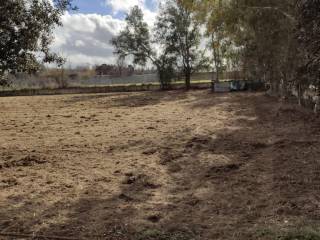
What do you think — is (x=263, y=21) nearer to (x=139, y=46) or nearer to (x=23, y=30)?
(x=23, y=30)

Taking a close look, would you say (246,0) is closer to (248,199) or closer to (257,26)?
(257,26)

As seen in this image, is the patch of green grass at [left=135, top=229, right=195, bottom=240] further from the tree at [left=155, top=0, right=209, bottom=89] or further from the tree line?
the tree at [left=155, top=0, right=209, bottom=89]

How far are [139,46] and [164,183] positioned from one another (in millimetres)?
43584

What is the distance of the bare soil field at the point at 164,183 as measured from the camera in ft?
21.5

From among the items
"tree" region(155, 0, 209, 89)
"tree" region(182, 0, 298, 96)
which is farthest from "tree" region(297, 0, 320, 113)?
"tree" region(155, 0, 209, 89)

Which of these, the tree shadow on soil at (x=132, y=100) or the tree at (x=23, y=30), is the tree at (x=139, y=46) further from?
the tree at (x=23, y=30)

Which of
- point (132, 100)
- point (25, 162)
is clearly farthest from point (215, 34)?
point (25, 162)

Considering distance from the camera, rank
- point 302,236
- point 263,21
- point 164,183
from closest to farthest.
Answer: point 302,236
point 164,183
point 263,21

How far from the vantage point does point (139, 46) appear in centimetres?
5188

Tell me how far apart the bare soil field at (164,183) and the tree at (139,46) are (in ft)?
112

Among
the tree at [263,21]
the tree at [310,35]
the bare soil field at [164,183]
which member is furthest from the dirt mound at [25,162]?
the tree at [263,21]

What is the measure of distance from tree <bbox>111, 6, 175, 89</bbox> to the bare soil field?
34.2 m

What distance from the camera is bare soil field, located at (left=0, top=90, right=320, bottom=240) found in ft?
21.5

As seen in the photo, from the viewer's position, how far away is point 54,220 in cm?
703
